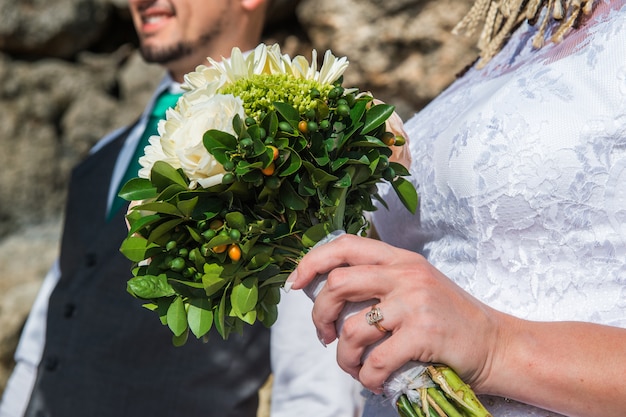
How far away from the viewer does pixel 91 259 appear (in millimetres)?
2092

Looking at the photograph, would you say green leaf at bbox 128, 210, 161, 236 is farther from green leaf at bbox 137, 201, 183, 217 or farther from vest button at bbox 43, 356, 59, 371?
vest button at bbox 43, 356, 59, 371

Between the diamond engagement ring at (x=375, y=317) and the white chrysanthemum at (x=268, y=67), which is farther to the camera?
the white chrysanthemum at (x=268, y=67)

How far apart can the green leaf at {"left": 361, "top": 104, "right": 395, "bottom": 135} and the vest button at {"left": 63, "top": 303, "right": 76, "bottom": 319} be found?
1.36 m

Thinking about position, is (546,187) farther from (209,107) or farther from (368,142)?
(209,107)

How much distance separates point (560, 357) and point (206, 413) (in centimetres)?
123

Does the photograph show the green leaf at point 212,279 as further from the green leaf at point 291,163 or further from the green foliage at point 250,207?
the green leaf at point 291,163

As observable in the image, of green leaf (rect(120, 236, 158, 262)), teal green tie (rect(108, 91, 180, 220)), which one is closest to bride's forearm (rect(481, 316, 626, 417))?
green leaf (rect(120, 236, 158, 262))

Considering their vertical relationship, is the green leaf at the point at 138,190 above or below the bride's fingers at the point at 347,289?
below

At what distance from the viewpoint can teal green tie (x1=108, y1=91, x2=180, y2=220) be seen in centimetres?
234

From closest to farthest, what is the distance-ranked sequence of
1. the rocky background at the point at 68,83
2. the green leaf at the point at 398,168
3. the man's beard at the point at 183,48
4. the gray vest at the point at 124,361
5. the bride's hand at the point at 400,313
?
the bride's hand at the point at 400,313
the green leaf at the point at 398,168
the gray vest at the point at 124,361
the man's beard at the point at 183,48
the rocky background at the point at 68,83

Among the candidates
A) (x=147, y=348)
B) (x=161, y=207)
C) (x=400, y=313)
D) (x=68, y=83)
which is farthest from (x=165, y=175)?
(x=68, y=83)

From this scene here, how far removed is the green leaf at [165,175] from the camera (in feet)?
3.11

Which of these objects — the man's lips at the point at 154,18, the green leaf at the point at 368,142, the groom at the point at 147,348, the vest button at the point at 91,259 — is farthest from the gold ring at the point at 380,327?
the man's lips at the point at 154,18

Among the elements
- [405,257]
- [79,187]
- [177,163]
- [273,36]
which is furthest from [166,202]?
[273,36]
